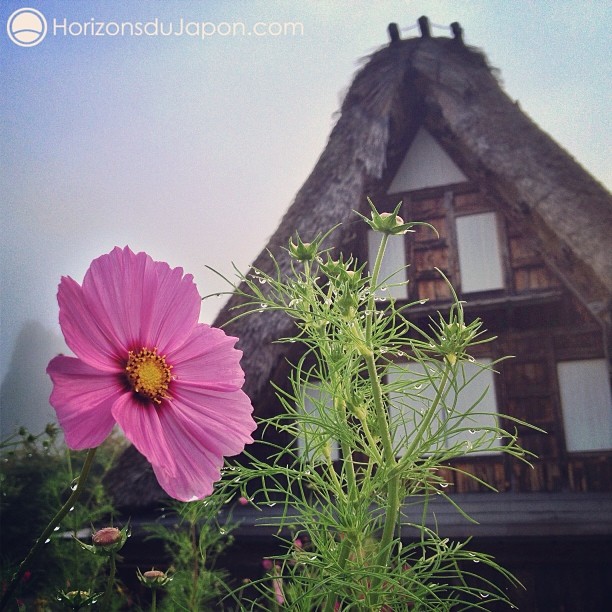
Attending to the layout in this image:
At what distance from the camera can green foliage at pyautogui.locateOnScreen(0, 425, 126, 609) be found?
100cm

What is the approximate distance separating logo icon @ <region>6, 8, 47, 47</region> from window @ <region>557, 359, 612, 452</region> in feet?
5.47

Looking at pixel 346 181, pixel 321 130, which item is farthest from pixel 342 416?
pixel 346 181

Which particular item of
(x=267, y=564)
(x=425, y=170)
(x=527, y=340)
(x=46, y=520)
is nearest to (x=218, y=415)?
(x=46, y=520)

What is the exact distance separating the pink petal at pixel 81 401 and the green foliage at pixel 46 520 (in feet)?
1.54

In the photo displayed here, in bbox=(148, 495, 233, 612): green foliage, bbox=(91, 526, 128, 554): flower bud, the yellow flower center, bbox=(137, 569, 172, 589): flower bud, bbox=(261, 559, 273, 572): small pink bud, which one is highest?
the yellow flower center

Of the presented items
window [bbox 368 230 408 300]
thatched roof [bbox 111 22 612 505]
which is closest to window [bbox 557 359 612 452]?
thatched roof [bbox 111 22 612 505]

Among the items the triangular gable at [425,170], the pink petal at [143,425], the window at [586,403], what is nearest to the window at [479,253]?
the triangular gable at [425,170]

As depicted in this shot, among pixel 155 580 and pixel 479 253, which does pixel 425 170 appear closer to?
pixel 479 253

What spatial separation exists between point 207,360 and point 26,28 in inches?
32.4

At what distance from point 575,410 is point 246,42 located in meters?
1.46

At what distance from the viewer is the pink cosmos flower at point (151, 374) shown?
11.8 inches

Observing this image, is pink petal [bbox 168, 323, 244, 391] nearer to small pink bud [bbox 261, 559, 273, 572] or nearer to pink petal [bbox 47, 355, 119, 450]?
pink petal [bbox 47, 355, 119, 450]

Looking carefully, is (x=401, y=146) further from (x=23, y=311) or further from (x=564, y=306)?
(x=23, y=311)

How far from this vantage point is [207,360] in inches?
15.1
